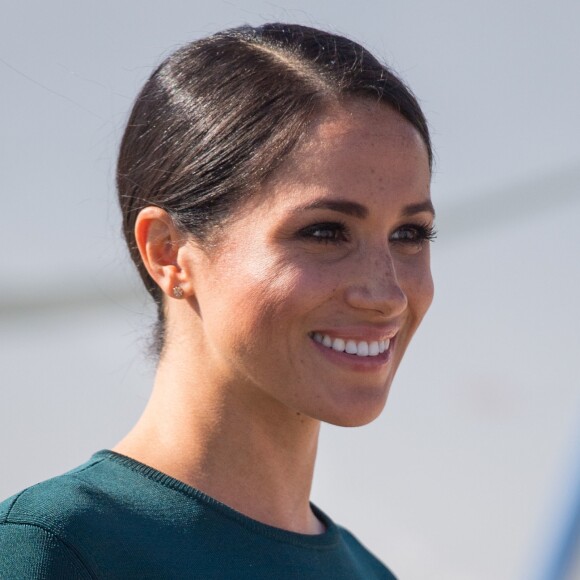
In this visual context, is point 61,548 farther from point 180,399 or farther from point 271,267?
point 271,267

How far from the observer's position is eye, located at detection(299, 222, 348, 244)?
2.26 meters

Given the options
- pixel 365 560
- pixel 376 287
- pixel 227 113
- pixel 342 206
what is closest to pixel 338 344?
pixel 376 287

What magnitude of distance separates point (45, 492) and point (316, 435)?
2.08ft

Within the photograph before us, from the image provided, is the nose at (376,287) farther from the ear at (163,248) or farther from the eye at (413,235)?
the ear at (163,248)

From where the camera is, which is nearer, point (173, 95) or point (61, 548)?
point (61, 548)

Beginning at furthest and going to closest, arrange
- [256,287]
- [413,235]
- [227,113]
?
[413,235]
[227,113]
[256,287]

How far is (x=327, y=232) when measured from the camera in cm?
227

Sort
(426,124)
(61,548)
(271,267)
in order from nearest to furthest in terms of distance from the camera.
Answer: (61,548)
(271,267)
(426,124)

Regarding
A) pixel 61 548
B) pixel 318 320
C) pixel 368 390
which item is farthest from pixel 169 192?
pixel 61 548

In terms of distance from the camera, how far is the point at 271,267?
2.22 metres

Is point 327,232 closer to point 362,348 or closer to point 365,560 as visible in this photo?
point 362,348

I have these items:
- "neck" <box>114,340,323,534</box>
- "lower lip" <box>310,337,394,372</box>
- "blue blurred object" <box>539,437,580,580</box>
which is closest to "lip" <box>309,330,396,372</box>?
"lower lip" <box>310,337,394,372</box>

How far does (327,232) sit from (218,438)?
0.45 metres

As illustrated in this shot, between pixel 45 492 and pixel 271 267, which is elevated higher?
pixel 271 267
